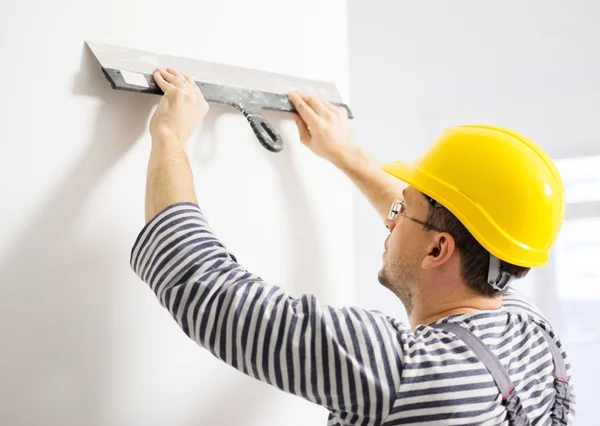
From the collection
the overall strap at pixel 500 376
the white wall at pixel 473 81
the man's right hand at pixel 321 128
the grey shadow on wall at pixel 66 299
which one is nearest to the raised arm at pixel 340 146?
the man's right hand at pixel 321 128

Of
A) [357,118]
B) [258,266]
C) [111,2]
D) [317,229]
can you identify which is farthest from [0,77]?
[357,118]

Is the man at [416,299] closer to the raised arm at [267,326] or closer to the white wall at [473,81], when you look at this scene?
the raised arm at [267,326]

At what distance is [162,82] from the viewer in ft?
3.05

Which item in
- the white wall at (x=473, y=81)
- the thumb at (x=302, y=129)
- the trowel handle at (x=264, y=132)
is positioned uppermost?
the white wall at (x=473, y=81)

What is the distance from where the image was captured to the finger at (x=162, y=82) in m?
0.92

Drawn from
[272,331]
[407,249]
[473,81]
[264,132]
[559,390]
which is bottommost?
[559,390]

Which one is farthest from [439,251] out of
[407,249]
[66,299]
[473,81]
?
[473,81]

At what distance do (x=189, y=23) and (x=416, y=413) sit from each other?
2.16ft

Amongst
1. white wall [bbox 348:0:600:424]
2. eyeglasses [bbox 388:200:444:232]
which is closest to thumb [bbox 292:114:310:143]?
eyeglasses [bbox 388:200:444:232]

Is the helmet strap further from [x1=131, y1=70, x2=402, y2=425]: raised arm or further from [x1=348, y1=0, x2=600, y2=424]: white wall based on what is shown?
[x1=348, y1=0, x2=600, y2=424]: white wall

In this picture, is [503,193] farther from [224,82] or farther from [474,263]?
[224,82]

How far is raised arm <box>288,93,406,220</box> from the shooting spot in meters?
1.16

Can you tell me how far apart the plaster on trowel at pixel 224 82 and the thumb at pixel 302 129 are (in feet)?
0.09

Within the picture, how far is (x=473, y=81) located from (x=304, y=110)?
1491 mm
